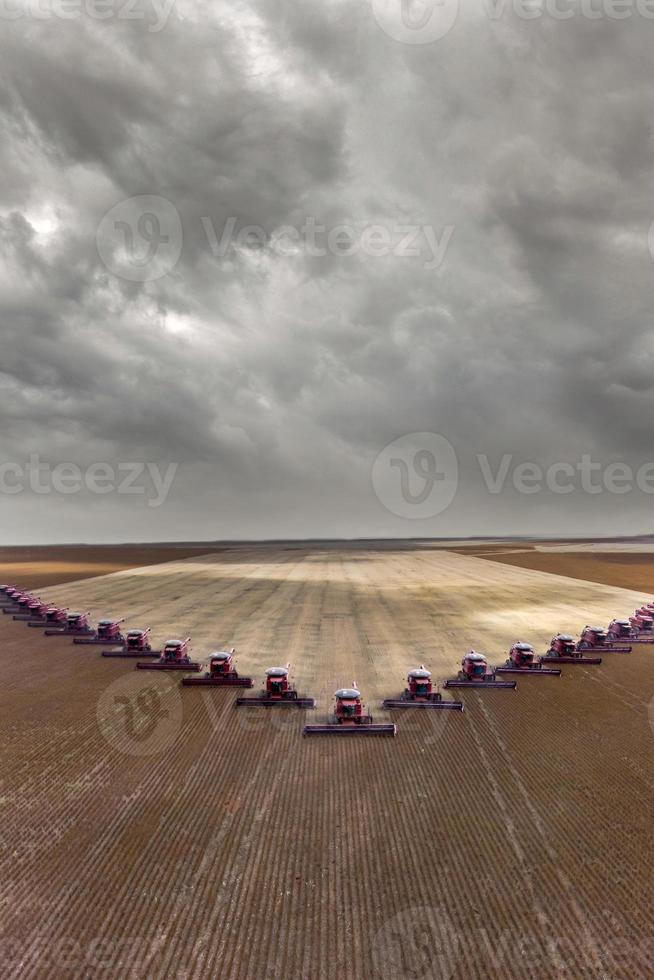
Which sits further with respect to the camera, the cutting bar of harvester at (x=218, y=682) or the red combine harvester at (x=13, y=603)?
the red combine harvester at (x=13, y=603)

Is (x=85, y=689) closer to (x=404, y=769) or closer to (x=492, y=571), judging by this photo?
(x=404, y=769)

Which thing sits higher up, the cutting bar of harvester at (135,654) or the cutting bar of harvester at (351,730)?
the cutting bar of harvester at (135,654)

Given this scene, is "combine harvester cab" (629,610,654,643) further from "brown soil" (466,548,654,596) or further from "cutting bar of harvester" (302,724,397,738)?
"brown soil" (466,548,654,596)

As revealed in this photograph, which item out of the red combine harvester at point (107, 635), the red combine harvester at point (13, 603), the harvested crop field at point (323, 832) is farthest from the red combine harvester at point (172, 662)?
the red combine harvester at point (13, 603)

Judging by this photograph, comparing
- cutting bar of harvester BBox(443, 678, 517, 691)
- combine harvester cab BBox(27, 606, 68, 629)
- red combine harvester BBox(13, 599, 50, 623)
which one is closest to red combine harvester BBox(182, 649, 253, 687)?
cutting bar of harvester BBox(443, 678, 517, 691)

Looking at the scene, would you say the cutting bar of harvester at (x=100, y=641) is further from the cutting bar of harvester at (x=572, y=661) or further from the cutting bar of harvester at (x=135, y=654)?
the cutting bar of harvester at (x=572, y=661)

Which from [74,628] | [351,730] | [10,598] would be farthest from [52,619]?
[351,730]
